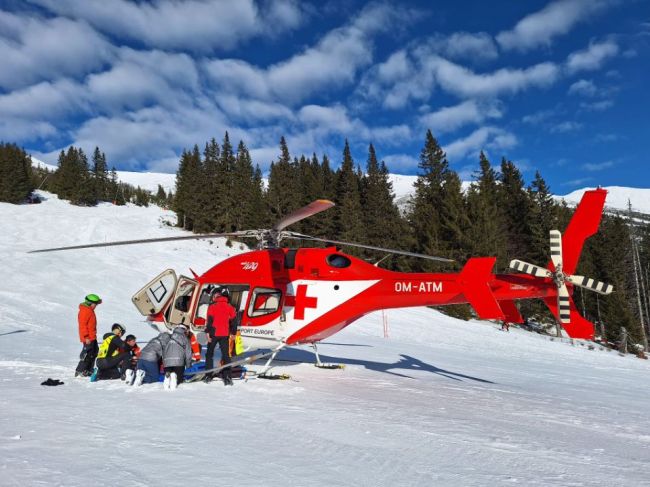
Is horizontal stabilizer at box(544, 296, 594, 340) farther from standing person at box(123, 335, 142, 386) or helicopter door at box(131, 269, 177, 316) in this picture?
helicopter door at box(131, 269, 177, 316)

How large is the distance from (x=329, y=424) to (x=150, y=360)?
13.7 feet

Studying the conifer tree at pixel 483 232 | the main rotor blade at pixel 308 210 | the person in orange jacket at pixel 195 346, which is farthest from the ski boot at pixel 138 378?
the conifer tree at pixel 483 232

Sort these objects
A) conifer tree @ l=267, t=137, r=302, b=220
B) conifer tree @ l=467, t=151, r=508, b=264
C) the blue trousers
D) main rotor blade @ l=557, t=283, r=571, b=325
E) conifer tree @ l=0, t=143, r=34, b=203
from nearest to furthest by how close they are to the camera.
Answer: the blue trousers → main rotor blade @ l=557, t=283, r=571, b=325 → conifer tree @ l=467, t=151, r=508, b=264 → conifer tree @ l=267, t=137, r=302, b=220 → conifer tree @ l=0, t=143, r=34, b=203

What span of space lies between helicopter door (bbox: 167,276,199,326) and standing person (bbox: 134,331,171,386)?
222cm

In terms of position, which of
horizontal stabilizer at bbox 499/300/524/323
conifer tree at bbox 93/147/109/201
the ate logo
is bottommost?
horizontal stabilizer at bbox 499/300/524/323

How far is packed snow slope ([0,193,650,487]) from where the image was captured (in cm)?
425

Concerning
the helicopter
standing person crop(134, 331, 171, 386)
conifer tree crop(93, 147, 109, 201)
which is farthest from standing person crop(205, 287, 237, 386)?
conifer tree crop(93, 147, 109, 201)

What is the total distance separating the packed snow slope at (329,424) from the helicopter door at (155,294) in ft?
6.79

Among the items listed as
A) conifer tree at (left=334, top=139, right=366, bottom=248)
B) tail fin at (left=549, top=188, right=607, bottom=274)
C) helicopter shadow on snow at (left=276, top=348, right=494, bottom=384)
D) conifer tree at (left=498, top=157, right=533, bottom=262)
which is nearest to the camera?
tail fin at (left=549, top=188, right=607, bottom=274)

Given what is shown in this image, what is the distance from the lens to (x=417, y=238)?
40.4m

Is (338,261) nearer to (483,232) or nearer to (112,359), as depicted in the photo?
(112,359)

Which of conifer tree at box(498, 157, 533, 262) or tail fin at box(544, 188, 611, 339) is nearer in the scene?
tail fin at box(544, 188, 611, 339)

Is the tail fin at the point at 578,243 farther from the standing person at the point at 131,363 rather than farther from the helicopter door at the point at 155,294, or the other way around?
the helicopter door at the point at 155,294

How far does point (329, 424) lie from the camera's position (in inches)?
241
